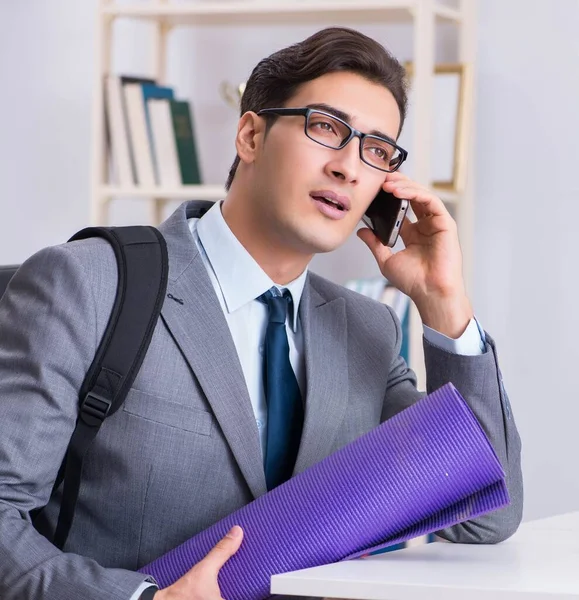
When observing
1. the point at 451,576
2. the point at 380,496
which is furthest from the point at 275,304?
the point at 451,576

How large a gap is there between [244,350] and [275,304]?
0.10m

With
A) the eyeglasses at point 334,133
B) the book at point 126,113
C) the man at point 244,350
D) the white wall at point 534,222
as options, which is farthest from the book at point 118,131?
the eyeglasses at point 334,133

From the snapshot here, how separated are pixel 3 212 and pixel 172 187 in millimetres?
874

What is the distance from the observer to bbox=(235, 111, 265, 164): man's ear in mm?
1774

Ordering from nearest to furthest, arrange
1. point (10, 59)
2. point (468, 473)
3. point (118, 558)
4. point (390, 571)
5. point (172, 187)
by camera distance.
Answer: point (390, 571), point (468, 473), point (118, 558), point (172, 187), point (10, 59)

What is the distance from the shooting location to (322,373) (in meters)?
1.71

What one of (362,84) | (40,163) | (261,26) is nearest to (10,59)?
(40,163)

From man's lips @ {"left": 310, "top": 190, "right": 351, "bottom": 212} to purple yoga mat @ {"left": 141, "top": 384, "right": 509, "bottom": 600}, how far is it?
0.50 m

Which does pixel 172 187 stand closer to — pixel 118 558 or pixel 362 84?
pixel 362 84

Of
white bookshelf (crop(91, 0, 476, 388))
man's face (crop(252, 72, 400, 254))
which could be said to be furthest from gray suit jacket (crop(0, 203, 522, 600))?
white bookshelf (crop(91, 0, 476, 388))

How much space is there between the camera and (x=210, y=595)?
126 centimetres

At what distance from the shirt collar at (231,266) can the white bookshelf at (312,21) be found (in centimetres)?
143

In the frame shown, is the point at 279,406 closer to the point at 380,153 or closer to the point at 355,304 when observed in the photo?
Answer: the point at 355,304

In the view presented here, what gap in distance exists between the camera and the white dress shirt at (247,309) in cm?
165
